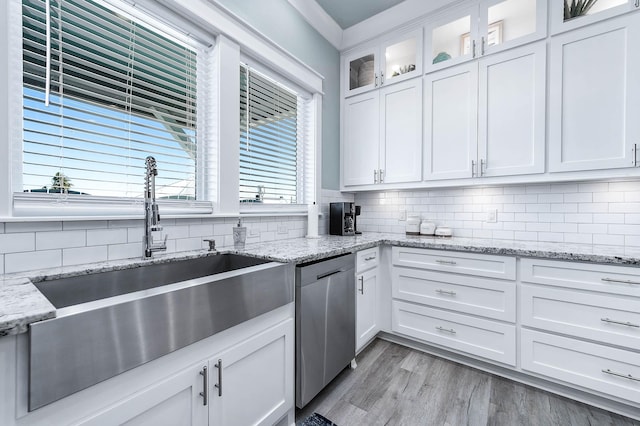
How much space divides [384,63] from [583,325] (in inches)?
102

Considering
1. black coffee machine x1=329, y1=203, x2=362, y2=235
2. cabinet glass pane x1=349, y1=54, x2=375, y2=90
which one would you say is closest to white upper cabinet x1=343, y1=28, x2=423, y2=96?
cabinet glass pane x1=349, y1=54, x2=375, y2=90

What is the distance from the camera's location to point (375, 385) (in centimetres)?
185

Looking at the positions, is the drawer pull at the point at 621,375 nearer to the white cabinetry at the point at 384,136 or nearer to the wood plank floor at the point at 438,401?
the wood plank floor at the point at 438,401

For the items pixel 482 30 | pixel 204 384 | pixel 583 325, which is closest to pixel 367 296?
pixel 583 325

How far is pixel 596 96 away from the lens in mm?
1854

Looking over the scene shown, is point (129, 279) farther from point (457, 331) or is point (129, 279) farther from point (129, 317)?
point (457, 331)

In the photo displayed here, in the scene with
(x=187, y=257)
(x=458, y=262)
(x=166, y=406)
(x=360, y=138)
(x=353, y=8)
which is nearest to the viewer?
(x=166, y=406)

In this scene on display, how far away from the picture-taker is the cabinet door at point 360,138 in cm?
286

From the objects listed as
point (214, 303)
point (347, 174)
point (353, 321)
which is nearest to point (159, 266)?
point (214, 303)

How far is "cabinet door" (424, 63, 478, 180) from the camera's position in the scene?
7.58 ft

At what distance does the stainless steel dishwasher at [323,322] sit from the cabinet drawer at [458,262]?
0.58m

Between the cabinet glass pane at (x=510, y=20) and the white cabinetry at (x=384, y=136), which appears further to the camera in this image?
the white cabinetry at (x=384, y=136)

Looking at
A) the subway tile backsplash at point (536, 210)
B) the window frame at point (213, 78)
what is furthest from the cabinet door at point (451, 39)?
the subway tile backsplash at point (536, 210)

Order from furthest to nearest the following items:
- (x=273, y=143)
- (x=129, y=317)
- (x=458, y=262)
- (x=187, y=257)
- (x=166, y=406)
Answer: (x=273, y=143)
(x=458, y=262)
(x=187, y=257)
(x=166, y=406)
(x=129, y=317)
